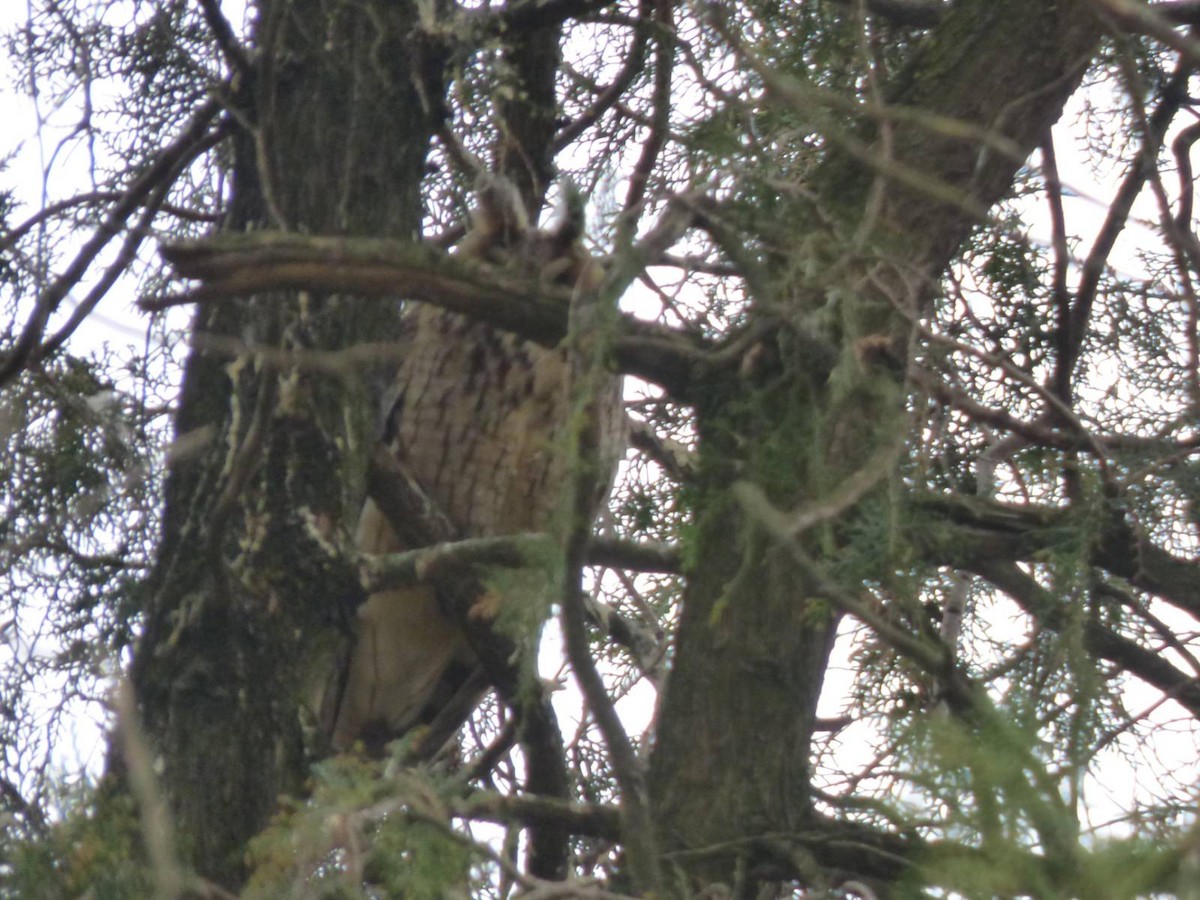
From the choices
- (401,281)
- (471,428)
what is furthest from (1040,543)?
(471,428)

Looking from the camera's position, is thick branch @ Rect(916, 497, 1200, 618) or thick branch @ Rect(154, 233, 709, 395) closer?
thick branch @ Rect(154, 233, 709, 395)

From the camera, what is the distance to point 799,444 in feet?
5.43

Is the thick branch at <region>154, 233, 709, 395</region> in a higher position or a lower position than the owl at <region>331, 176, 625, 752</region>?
lower

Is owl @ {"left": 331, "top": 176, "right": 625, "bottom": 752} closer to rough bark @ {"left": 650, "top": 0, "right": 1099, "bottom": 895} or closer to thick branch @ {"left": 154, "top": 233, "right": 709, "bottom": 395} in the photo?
rough bark @ {"left": 650, "top": 0, "right": 1099, "bottom": 895}

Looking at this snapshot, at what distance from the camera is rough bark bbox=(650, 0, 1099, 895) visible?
166 centimetres

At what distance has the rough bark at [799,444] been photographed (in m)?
1.66

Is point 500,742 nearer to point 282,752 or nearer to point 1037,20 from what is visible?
point 282,752

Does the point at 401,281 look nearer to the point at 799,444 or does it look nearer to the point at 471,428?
the point at 799,444

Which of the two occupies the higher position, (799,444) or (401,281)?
(401,281)

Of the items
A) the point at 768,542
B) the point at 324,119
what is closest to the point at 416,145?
the point at 324,119

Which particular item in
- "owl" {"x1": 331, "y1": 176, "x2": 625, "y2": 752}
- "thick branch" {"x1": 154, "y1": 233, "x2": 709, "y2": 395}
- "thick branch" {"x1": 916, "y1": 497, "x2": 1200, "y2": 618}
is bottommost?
"thick branch" {"x1": 916, "y1": 497, "x2": 1200, "y2": 618}

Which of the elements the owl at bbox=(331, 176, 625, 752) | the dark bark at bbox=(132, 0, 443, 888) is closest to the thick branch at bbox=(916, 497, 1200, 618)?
the dark bark at bbox=(132, 0, 443, 888)

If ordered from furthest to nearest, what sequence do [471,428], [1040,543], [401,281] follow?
[471,428], [1040,543], [401,281]

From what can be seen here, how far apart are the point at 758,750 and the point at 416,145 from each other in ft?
3.72
